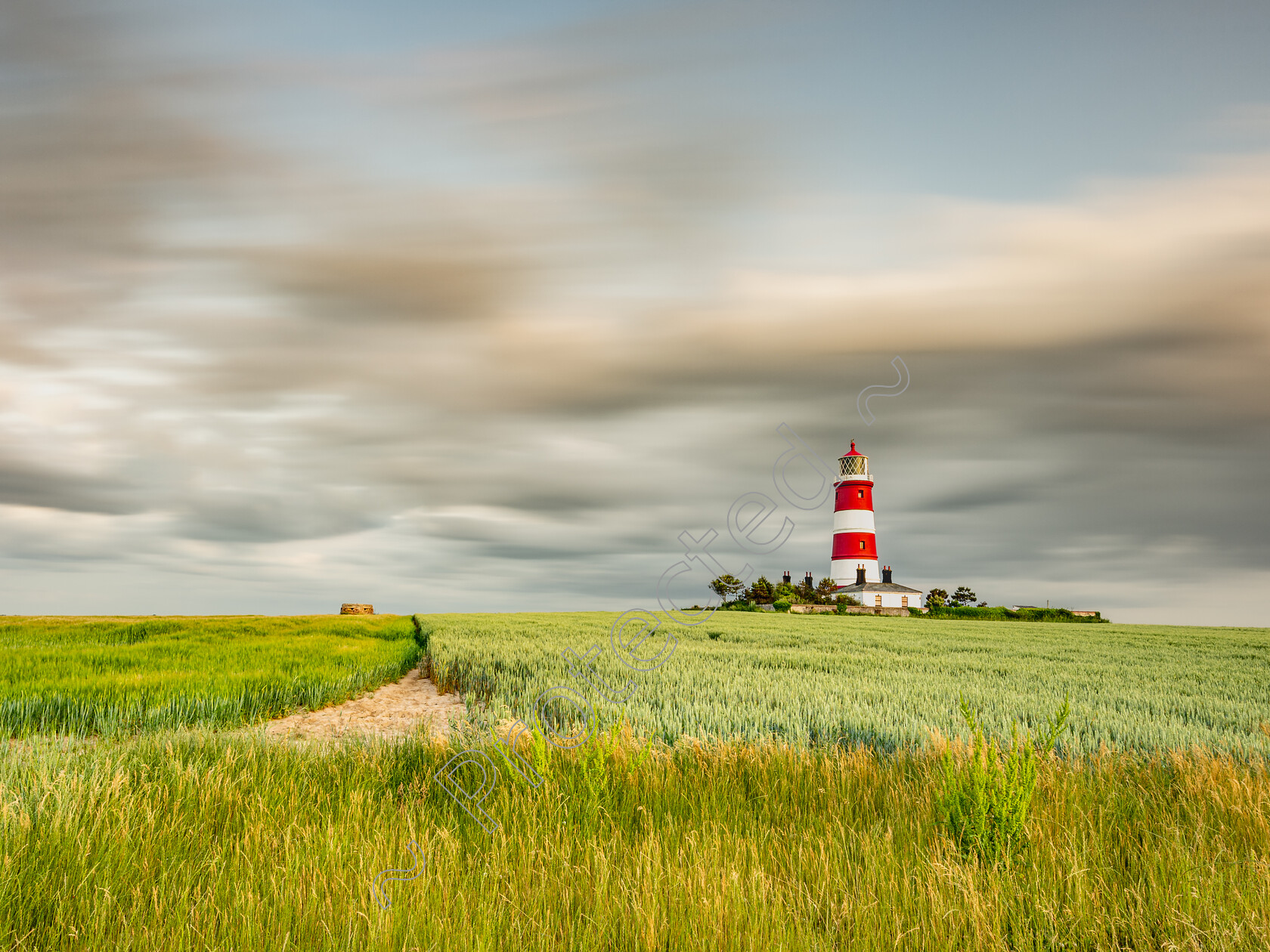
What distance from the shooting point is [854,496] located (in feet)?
210

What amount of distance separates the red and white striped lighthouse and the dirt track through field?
2153 inches

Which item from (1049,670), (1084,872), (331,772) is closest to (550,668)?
(331,772)

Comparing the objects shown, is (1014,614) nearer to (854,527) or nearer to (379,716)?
(854,527)

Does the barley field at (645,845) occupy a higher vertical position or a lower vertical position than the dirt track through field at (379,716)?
higher

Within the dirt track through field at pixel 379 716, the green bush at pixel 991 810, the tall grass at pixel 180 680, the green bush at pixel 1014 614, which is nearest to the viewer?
the green bush at pixel 991 810

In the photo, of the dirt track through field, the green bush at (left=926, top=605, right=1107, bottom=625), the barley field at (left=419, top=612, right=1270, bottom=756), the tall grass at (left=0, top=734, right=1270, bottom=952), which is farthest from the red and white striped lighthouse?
the tall grass at (left=0, top=734, right=1270, bottom=952)

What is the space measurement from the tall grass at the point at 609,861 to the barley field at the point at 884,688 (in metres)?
1.29

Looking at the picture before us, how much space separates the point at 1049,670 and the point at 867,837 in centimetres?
1515

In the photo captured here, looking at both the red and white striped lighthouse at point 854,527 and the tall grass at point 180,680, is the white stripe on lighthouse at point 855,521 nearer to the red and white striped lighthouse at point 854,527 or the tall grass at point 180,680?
the red and white striped lighthouse at point 854,527

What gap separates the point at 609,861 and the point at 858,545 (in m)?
64.3

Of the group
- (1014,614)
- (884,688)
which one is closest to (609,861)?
(884,688)

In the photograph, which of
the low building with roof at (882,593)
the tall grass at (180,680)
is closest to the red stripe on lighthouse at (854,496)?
the low building with roof at (882,593)

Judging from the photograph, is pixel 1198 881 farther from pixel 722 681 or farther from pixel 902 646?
pixel 902 646

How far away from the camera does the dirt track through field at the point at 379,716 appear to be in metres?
9.27
